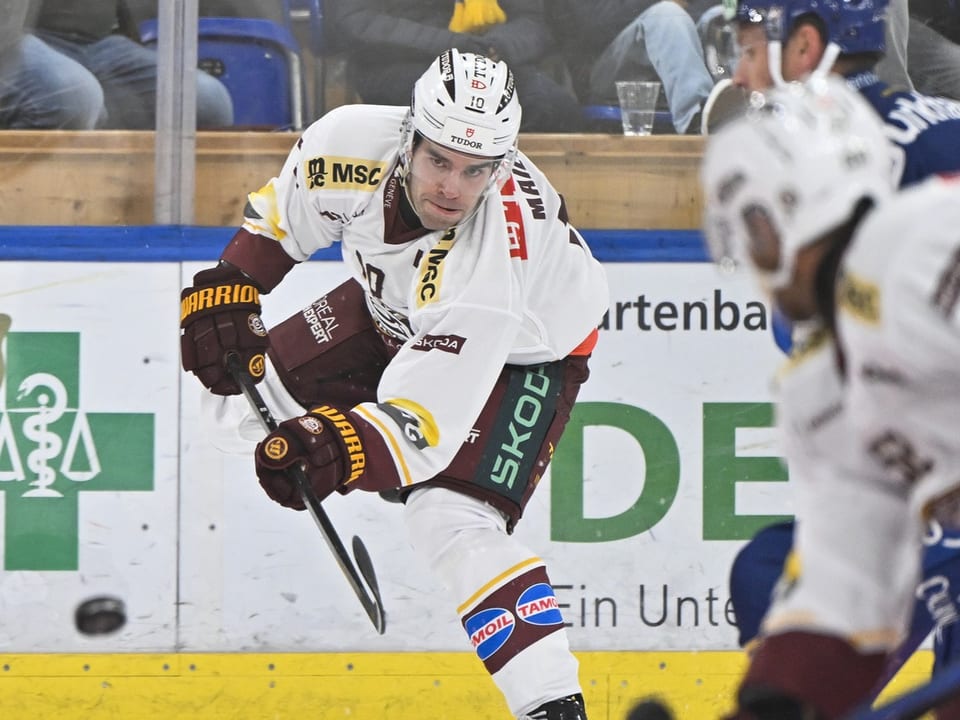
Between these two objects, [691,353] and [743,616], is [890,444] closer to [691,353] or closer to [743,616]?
[743,616]

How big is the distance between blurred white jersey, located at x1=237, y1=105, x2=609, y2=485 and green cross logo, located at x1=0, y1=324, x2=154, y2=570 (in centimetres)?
55

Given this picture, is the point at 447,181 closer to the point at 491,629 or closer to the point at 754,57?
the point at 754,57

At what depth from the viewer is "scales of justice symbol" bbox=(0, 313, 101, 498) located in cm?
344

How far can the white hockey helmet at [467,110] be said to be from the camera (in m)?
2.84

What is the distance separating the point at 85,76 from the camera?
3543 millimetres

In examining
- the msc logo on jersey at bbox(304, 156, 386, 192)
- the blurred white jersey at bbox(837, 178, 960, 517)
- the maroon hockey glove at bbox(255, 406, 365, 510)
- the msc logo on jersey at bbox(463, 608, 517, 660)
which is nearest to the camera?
the blurred white jersey at bbox(837, 178, 960, 517)

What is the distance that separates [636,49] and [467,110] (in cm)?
83

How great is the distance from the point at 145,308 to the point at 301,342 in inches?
13.6

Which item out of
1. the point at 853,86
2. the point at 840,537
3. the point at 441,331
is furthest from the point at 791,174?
the point at 441,331

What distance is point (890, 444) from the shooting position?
57.4 inches

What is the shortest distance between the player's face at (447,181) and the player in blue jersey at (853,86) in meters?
0.58

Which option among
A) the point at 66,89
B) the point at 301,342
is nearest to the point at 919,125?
the point at 301,342

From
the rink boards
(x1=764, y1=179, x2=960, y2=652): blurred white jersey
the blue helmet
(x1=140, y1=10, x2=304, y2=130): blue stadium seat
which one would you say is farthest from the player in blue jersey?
(x1=140, y1=10, x2=304, y2=130): blue stadium seat

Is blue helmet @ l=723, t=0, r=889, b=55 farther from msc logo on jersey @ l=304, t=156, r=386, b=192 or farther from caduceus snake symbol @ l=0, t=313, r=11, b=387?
caduceus snake symbol @ l=0, t=313, r=11, b=387
